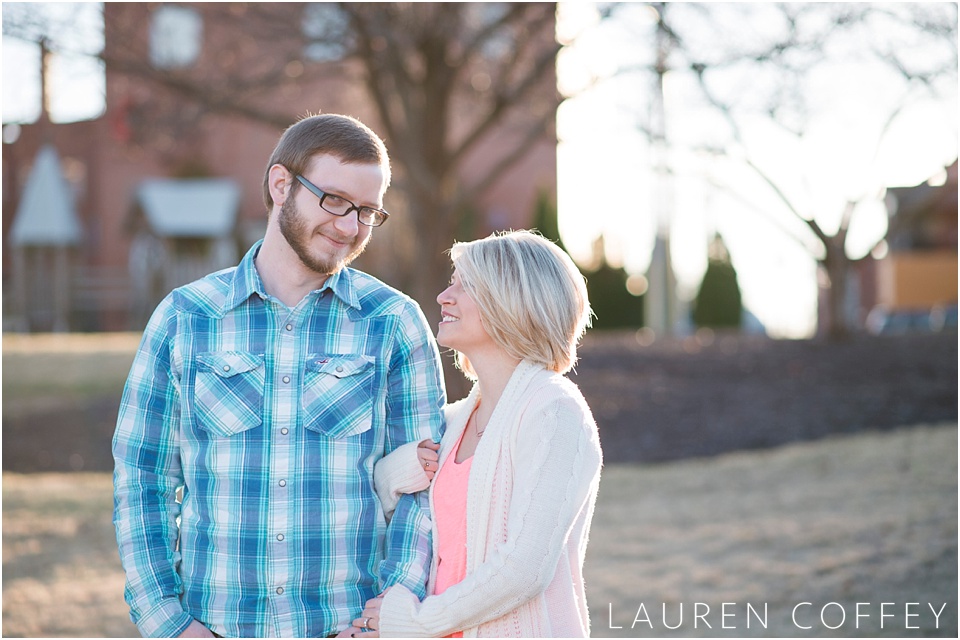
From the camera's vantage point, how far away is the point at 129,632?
6.23 meters

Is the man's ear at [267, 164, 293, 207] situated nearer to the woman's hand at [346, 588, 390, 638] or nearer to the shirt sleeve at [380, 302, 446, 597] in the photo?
the shirt sleeve at [380, 302, 446, 597]

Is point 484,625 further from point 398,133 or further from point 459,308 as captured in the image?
point 398,133

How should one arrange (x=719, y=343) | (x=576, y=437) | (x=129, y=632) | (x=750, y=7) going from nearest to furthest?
(x=576, y=437)
(x=129, y=632)
(x=750, y=7)
(x=719, y=343)

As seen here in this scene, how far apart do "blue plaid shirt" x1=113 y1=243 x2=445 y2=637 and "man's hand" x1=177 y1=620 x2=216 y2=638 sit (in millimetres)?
17

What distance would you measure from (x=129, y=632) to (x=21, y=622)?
65cm

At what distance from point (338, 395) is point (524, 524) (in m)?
0.65

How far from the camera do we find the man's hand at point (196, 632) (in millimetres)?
2869

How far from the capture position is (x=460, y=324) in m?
2.96

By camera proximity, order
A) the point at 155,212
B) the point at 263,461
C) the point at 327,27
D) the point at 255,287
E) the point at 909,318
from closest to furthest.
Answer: the point at 263,461
the point at 255,287
the point at 327,27
the point at 909,318
the point at 155,212

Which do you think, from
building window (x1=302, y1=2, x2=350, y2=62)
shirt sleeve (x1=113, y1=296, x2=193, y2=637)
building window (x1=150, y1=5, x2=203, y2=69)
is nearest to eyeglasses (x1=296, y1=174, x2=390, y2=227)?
shirt sleeve (x1=113, y1=296, x2=193, y2=637)

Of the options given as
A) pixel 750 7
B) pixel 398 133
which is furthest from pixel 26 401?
pixel 750 7

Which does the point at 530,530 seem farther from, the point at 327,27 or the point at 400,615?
the point at 327,27

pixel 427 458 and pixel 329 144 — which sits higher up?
pixel 329 144

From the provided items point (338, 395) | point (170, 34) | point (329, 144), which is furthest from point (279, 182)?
point (170, 34)
